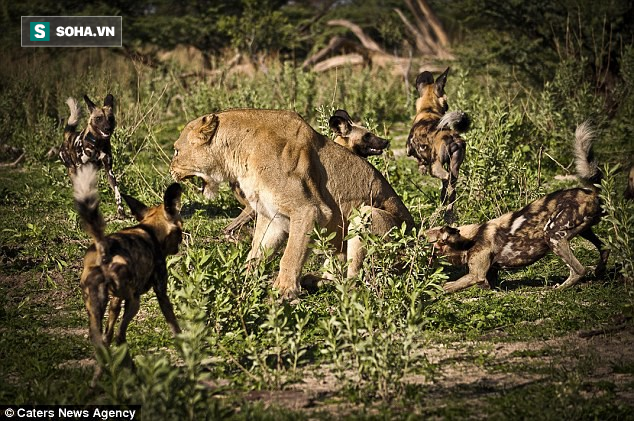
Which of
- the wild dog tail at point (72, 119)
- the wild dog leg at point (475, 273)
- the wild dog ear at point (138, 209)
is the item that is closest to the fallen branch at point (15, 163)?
the wild dog tail at point (72, 119)

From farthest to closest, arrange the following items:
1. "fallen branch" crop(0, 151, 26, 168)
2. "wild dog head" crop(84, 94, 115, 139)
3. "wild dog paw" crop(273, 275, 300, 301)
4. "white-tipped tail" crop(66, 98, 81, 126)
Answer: "fallen branch" crop(0, 151, 26, 168) < "white-tipped tail" crop(66, 98, 81, 126) < "wild dog head" crop(84, 94, 115, 139) < "wild dog paw" crop(273, 275, 300, 301)

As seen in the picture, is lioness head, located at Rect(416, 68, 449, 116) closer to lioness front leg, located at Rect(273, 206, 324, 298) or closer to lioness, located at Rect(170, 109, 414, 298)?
lioness, located at Rect(170, 109, 414, 298)

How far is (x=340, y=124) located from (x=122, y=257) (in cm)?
528

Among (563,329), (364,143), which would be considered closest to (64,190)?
(364,143)

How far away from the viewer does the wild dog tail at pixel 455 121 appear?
11.4m

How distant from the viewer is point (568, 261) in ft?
29.4

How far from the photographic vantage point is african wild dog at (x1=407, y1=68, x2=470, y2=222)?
1149cm

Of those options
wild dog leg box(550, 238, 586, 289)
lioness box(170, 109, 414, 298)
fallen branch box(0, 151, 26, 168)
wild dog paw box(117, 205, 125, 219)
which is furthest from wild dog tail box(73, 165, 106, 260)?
fallen branch box(0, 151, 26, 168)

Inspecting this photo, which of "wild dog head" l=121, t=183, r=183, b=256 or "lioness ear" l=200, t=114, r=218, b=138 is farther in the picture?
"lioness ear" l=200, t=114, r=218, b=138

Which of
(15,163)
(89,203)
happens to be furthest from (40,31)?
(89,203)

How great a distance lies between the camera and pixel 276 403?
5906 mm

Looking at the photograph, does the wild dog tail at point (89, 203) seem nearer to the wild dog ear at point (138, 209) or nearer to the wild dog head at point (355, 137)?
the wild dog ear at point (138, 209)

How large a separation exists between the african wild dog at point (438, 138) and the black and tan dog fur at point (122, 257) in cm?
482

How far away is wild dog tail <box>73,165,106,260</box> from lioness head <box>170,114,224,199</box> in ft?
9.15
